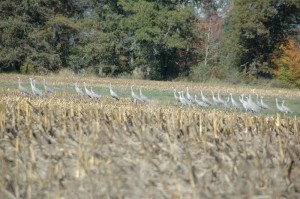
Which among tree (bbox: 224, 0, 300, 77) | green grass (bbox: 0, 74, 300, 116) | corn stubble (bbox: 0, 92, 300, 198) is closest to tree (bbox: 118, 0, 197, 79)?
tree (bbox: 224, 0, 300, 77)

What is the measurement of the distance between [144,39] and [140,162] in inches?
1494

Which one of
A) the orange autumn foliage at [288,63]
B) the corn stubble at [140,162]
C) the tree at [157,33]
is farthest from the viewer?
the tree at [157,33]

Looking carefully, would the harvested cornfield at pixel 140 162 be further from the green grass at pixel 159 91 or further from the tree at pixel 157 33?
the tree at pixel 157 33

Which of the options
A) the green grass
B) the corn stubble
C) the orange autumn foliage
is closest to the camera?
the corn stubble

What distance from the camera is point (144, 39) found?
43469mm

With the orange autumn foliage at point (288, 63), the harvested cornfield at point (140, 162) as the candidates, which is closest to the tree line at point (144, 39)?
the orange autumn foliage at point (288, 63)

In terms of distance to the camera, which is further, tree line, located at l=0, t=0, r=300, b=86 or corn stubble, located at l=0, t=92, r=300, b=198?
tree line, located at l=0, t=0, r=300, b=86

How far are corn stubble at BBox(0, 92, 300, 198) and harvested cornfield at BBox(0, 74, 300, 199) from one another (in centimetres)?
1

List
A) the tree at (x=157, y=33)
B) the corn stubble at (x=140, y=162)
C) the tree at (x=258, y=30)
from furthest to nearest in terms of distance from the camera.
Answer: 1. the tree at (x=157, y=33)
2. the tree at (x=258, y=30)
3. the corn stubble at (x=140, y=162)

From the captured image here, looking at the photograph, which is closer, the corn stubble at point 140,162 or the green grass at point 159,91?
the corn stubble at point 140,162

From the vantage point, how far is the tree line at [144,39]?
4331cm

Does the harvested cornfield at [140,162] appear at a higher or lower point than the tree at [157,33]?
lower

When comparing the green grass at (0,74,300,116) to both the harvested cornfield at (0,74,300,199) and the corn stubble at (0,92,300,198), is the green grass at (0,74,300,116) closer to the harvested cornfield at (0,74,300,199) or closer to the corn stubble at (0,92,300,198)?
the harvested cornfield at (0,74,300,199)

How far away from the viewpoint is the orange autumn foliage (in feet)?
141
